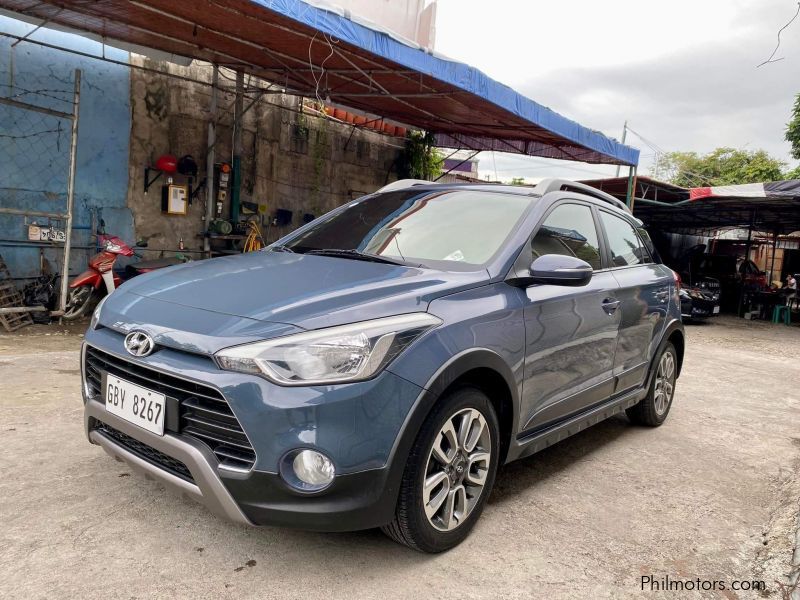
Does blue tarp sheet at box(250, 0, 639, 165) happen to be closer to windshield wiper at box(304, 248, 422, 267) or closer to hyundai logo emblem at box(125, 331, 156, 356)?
windshield wiper at box(304, 248, 422, 267)

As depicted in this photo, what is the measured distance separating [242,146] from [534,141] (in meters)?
5.54

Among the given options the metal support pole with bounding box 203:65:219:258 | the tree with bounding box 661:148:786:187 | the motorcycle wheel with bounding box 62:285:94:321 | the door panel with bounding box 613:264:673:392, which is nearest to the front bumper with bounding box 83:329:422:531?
the door panel with bounding box 613:264:673:392

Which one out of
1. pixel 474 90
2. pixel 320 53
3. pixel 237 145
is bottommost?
pixel 237 145

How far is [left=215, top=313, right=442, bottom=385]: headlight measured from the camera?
80.3 inches

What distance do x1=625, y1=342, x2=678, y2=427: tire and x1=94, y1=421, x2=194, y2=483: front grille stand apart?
11.0ft

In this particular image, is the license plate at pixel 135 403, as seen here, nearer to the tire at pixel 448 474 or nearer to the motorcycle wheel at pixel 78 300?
the tire at pixel 448 474

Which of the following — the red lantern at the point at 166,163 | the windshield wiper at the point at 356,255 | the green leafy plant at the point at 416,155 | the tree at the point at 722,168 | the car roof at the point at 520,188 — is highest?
the tree at the point at 722,168

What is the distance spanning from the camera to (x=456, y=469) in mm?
2508

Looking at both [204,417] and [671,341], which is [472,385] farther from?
[671,341]

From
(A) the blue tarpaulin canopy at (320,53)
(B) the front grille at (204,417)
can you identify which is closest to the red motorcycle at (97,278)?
(A) the blue tarpaulin canopy at (320,53)

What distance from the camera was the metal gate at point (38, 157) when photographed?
22.0 ft

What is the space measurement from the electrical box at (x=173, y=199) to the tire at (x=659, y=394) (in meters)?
6.48

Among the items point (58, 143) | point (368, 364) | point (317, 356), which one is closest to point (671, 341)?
point (368, 364)

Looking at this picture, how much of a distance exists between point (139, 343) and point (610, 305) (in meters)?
2.59
